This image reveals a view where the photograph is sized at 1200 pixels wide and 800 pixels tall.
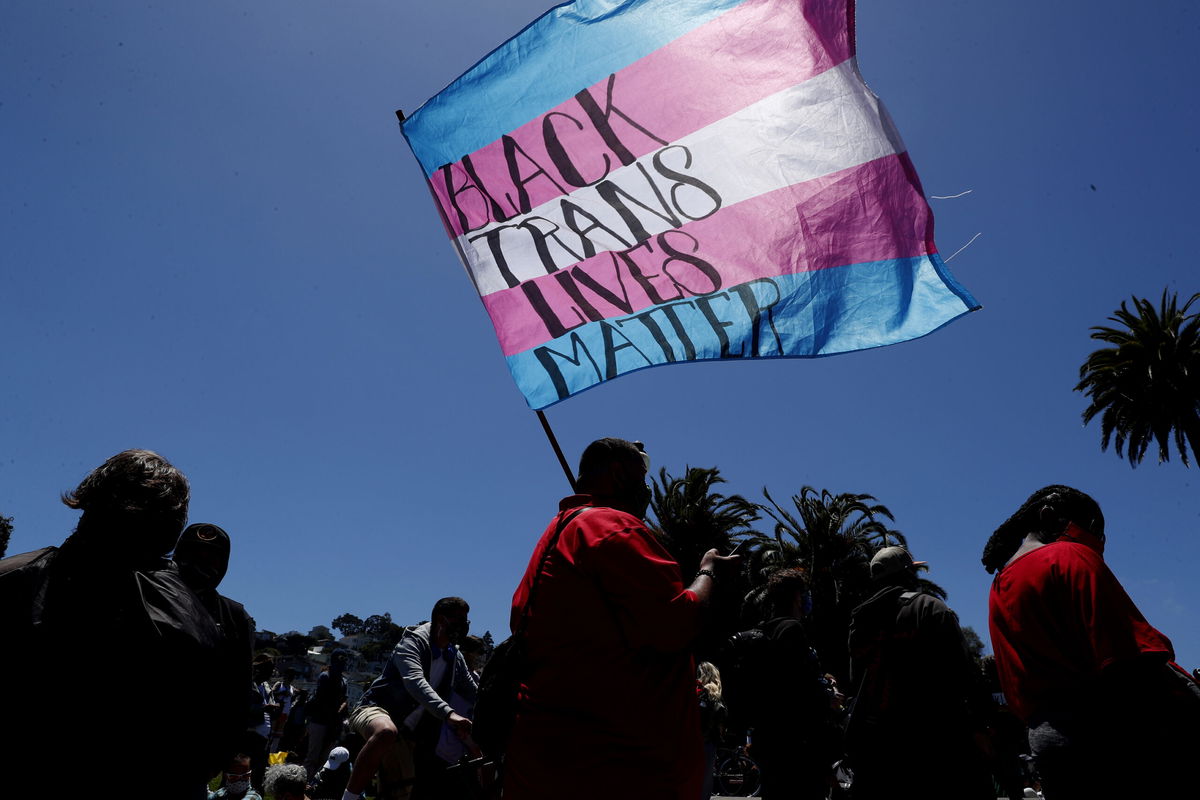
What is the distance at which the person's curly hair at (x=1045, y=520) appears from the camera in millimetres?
3133

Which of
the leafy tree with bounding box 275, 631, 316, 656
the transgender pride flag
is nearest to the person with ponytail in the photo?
the transgender pride flag

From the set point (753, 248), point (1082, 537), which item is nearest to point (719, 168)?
point (753, 248)

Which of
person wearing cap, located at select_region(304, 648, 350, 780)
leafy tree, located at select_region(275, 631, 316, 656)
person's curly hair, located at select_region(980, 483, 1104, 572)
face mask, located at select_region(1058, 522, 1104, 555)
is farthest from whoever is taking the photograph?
leafy tree, located at select_region(275, 631, 316, 656)

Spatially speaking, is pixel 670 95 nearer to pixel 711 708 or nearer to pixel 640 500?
pixel 640 500

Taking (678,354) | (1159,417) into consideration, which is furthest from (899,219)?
(1159,417)

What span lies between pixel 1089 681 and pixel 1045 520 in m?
0.79

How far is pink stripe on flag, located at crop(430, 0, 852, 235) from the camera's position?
159 inches

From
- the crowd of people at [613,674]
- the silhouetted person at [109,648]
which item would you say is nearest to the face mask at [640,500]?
the crowd of people at [613,674]

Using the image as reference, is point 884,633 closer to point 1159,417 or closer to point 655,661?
point 655,661

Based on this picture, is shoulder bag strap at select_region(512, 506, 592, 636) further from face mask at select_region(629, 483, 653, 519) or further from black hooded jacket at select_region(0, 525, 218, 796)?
black hooded jacket at select_region(0, 525, 218, 796)

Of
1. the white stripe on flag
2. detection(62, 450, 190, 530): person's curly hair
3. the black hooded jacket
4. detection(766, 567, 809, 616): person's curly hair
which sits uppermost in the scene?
the white stripe on flag

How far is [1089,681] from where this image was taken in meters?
2.62

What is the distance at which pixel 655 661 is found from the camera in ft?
7.08

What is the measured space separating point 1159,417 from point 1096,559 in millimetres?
28649
